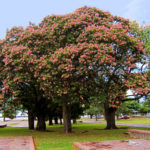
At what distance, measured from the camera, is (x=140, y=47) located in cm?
1769

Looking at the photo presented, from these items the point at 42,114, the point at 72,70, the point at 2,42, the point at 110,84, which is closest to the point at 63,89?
the point at 72,70

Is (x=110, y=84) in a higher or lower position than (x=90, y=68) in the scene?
lower

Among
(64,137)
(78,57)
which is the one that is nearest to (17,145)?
(64,137)

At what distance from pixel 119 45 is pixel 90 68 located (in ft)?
10.4

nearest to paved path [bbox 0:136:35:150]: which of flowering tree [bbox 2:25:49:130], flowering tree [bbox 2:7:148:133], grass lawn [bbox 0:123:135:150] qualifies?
grass lawn [bbox 0:123:135:150]

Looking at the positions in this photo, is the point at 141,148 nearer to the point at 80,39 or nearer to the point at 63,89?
the point at 63,89

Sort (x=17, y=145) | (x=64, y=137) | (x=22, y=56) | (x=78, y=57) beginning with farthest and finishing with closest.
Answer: (x=22, y=56) < (x=64, y=137) < (x=78, y=57) < (x=17, y=145)

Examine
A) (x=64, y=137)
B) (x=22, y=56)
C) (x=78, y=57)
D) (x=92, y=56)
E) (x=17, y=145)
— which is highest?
(x=22, y=56)

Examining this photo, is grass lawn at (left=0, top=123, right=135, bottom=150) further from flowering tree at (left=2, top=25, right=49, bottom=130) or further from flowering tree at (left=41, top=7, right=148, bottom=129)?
flowering tree at (left=2, top=25, right=49, bottom=130)

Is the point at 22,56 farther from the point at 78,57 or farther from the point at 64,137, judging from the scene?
the point at 64,137

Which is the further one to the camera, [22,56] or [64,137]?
[22,56]

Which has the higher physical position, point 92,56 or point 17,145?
point 92,56

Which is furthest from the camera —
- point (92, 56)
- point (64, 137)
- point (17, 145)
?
point (64, 137)

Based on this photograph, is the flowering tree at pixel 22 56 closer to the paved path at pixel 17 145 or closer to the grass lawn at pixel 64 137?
the grass lawn at pixel 64 137
